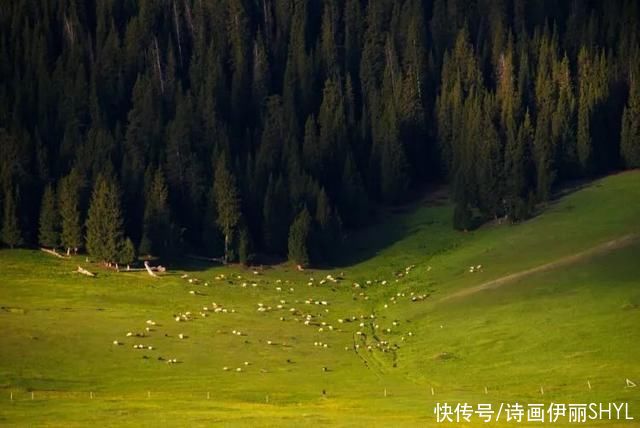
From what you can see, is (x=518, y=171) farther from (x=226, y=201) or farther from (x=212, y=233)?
(x=212, y=233)

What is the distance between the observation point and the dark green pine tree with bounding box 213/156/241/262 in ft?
386

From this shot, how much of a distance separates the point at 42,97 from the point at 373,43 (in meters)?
37.2

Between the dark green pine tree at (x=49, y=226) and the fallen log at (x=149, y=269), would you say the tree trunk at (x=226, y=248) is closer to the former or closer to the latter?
the fallen log at (x=149, y=269)

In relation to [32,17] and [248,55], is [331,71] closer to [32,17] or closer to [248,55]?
[248,55]

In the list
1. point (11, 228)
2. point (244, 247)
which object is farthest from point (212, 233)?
point (11, 228)

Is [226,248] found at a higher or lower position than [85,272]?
higher

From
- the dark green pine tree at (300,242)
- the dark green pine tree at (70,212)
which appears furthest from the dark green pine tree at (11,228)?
the dark green pine tree at (300,242)

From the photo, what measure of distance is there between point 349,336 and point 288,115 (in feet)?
188

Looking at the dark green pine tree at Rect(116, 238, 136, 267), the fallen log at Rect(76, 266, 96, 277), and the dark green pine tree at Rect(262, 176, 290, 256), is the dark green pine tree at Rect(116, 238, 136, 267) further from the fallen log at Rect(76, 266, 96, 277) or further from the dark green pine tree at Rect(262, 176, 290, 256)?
the dark green pine tree at Rect(262, 176, 290, 256)

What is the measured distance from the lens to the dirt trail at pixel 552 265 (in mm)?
94188

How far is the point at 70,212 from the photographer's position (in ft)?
376

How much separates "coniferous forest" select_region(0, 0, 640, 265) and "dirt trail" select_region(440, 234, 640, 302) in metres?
18.7

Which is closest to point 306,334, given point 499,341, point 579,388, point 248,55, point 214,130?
point 499,341

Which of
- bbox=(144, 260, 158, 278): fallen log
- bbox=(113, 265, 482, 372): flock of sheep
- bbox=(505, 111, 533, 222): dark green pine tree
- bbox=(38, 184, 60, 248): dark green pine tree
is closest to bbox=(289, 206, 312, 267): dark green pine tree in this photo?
bbox=(113, 265, 482, 372): flock of sheep
